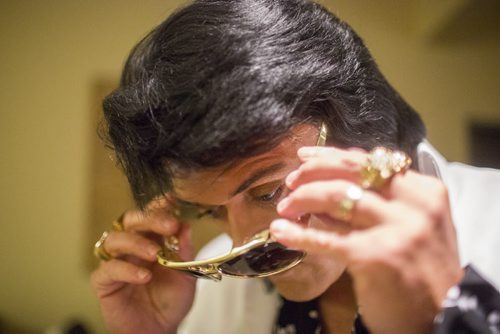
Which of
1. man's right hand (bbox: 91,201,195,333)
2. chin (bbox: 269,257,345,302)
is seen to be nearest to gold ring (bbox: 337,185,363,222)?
chin (bbox: 269,257,345,302)

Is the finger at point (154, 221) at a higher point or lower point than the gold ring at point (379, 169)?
lower

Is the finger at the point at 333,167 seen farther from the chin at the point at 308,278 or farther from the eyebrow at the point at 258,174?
the chin at the point at 308,278

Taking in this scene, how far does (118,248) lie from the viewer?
2.15 ft

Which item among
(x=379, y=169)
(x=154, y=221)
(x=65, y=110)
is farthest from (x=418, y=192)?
(x=65, y=110)

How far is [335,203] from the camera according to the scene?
0.29 m

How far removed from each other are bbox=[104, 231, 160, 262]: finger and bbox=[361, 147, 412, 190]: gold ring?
0.43 m

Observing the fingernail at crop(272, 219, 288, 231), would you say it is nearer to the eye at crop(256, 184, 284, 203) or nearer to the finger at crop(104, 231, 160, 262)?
the eye at crop(256, 184, 284, 203)

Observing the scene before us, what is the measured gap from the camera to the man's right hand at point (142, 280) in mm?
641

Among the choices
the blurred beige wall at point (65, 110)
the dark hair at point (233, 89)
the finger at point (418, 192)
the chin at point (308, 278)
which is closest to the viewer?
the finger at point (418, 192)

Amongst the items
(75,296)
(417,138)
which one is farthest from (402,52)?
(75,296)

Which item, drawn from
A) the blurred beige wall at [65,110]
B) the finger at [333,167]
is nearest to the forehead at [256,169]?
the finger at [333,167]

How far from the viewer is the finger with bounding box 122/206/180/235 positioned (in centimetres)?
63

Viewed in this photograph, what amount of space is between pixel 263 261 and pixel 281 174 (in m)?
0.12

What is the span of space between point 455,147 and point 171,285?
3.10ft
